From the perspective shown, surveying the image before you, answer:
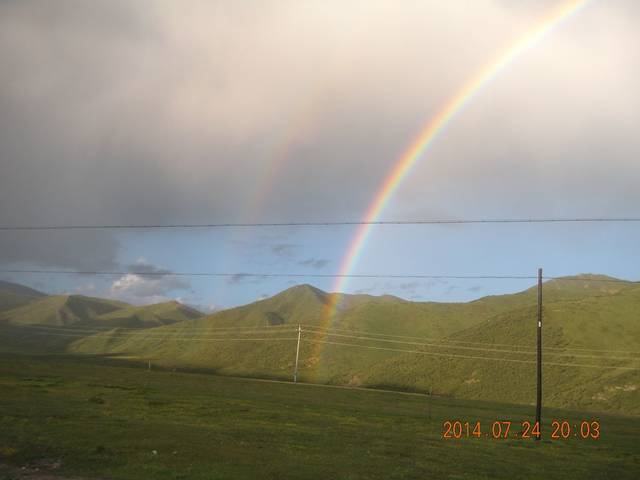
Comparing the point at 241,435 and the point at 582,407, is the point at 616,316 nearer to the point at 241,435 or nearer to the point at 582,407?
the point at 582,407

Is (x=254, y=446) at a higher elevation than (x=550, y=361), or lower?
lower

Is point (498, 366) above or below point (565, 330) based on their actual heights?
below

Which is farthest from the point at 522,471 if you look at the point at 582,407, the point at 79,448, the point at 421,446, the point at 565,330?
the point at 565,330

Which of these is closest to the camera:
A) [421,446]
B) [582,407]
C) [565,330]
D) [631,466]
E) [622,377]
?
[631,466]

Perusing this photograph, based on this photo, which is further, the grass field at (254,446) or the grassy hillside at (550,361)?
the grassy hillside at (550,361)

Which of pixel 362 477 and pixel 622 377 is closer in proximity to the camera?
pixel 362 477

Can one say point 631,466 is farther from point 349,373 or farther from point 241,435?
point 349,373

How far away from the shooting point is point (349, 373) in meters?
186

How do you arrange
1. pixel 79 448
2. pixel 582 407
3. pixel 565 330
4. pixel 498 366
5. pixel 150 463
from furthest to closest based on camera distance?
1. pixel 565 330
2. pixel 498 366
3. pixel 582 407
4. pixel 79 448
5. pixel 150 463

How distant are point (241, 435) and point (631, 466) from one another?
68.7 feet

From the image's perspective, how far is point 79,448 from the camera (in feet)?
79.8

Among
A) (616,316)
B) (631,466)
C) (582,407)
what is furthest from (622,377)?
(631,466)

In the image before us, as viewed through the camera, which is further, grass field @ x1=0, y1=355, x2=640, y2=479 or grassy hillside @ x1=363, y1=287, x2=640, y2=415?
grassy hillside @ x1=363, y1=287, x2=640, y2=415

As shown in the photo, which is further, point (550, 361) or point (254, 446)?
point (550, 361)
